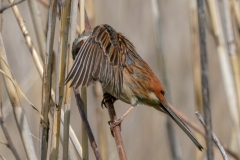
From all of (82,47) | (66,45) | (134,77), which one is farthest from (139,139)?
(66,45)

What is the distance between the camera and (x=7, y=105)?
2.53 metres

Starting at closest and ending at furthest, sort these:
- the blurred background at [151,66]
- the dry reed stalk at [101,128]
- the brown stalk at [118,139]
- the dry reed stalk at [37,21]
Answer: the brown stalk at [118,139] < the dry reed stalk at [37,21] < the dry reed stalk at [101,128] < the blurred background at [151,66]

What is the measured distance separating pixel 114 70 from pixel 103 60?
0.30 ft

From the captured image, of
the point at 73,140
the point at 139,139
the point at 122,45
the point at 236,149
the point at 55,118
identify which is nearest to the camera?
the point at 55,118

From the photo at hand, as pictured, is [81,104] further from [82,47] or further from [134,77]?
[134,77]

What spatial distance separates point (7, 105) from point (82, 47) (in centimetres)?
110

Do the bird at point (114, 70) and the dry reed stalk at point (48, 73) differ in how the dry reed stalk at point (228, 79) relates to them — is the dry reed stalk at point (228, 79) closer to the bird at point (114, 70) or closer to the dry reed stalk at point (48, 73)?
the bird at point (114, 70)

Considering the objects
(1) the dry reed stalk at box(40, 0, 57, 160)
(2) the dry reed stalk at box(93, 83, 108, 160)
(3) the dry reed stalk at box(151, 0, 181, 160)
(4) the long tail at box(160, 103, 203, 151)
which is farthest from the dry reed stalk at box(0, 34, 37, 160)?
(3) the dry reed stalk at box(151, 0, 181, 160)

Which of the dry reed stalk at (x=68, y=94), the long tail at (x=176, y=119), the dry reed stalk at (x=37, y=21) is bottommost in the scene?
the long tail at (x=176, y=119)

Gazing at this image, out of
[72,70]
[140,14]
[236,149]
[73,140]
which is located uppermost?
[140,14]

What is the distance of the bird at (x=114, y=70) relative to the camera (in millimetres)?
1521

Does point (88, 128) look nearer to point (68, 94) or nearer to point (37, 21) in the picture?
point (68, 94)

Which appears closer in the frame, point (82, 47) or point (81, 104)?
point (81, 104)

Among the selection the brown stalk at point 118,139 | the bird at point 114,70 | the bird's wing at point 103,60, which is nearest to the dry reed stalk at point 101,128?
the bird at point 114,70
